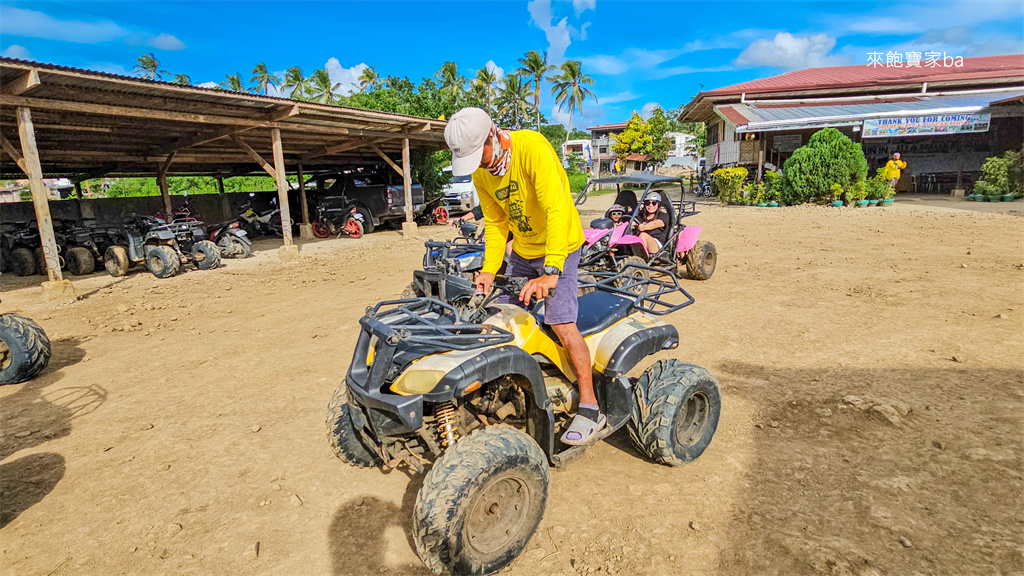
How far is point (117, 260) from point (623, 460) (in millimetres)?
10468

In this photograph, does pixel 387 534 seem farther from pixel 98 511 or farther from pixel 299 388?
pixel 299 388

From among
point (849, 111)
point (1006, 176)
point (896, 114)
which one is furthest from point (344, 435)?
point (849, 111)

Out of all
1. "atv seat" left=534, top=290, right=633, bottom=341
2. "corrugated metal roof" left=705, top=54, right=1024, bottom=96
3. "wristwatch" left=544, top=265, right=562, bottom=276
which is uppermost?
"corrugated metal roof" left=705, top=54, right=1024, bottom=96

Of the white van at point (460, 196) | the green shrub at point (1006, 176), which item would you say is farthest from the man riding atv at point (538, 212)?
the green shrub at point (1006, 176)

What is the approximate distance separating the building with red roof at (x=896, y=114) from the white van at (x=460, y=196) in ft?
34.4

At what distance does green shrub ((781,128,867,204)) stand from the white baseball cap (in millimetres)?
17653

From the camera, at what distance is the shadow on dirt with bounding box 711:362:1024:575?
217cm

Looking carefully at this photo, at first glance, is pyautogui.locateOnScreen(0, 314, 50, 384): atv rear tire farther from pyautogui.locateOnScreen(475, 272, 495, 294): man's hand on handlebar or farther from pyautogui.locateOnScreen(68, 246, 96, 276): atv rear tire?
pyautogui.locateOnScreen(68, 246, 96, 276): atv rear tire

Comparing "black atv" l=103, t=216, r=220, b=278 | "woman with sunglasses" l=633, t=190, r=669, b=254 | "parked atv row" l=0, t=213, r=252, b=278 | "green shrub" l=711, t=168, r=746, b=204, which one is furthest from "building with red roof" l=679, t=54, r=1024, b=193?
"parked atv row" l=0, t=213, r=252, b=278

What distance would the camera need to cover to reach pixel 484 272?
281cm

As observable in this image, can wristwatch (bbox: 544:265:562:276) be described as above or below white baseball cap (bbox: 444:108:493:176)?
below

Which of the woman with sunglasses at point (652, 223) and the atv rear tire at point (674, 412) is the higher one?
the woman with sunglasses at point (652, 223)

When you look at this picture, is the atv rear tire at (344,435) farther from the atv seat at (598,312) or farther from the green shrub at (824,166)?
the green shrub at (824,166)

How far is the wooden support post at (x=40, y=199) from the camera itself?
7.52 metres
